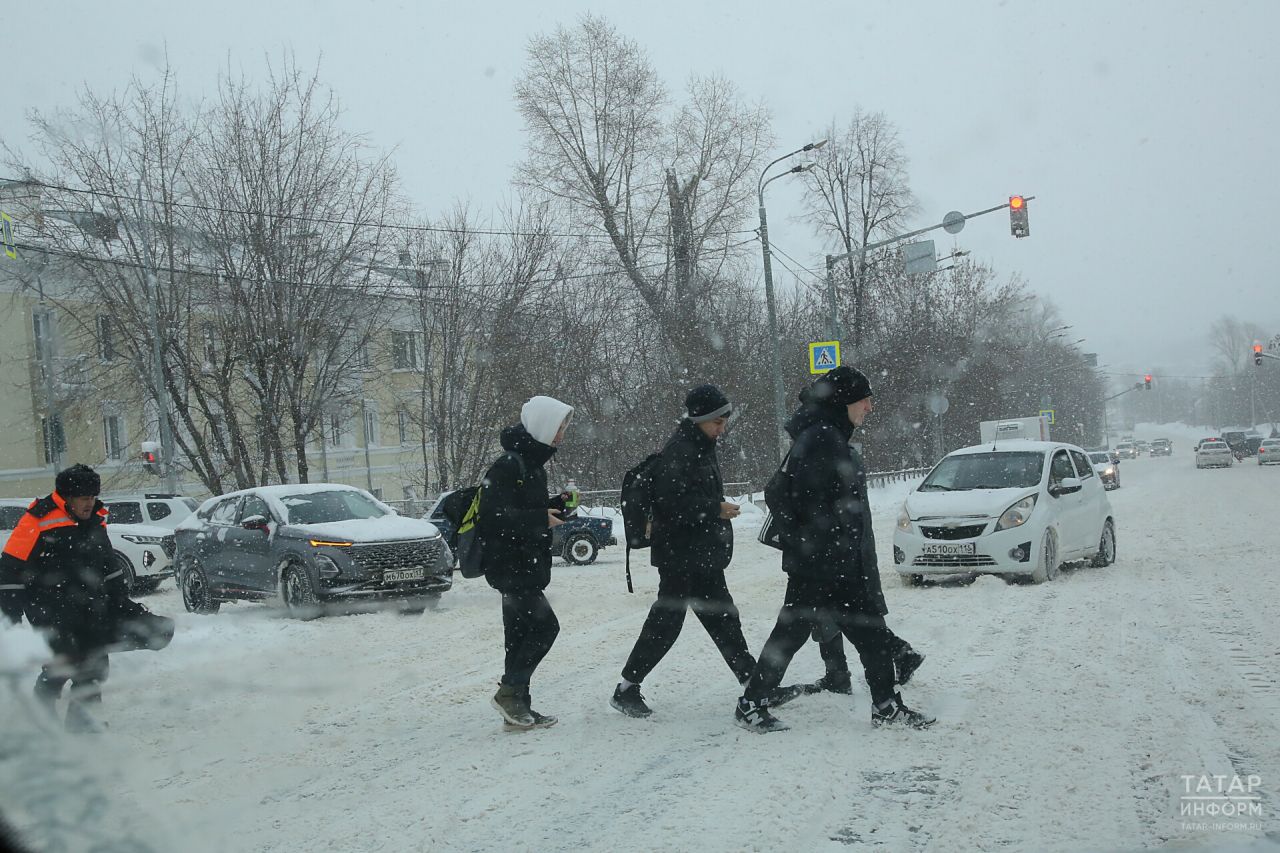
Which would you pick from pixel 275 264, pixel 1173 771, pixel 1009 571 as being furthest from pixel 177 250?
pixel 1173 771

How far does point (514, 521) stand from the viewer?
18.5ft

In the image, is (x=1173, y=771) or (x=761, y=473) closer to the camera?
(x=1173, y=771)

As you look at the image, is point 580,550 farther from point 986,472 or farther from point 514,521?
point 514,521

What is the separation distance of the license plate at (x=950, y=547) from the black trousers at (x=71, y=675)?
793cm

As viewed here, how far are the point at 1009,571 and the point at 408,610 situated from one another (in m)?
6.43

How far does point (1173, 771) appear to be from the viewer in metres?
4.55

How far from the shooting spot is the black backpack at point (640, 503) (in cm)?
567

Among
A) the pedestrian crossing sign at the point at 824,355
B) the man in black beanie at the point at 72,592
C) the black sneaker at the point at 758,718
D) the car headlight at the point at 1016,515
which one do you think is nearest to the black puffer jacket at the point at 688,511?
the black sneaker at the point at 758,718

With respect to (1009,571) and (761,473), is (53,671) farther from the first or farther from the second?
(761,473)

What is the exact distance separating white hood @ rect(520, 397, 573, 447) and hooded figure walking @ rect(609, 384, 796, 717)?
57 cm

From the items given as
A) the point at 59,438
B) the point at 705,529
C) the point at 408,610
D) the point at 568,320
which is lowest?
the point at 408,610

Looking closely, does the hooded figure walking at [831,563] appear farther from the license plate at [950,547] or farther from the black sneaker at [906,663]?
the license plate at [950,547]

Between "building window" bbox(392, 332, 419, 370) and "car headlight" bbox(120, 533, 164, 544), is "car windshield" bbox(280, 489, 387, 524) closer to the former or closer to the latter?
"car headlight" bbox(120, 533, 164, 544)

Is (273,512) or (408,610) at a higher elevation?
(273,512)
